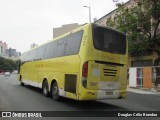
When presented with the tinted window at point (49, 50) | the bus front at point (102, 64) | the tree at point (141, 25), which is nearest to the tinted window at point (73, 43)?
the bus front at point (102, 64)

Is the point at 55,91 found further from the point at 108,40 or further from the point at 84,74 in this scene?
the point at 108,40

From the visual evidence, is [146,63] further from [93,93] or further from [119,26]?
[93,93]

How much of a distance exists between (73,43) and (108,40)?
1572 mm

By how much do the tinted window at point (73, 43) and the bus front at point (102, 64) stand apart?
480 millimetres

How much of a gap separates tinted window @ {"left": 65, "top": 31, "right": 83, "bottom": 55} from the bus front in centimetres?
48

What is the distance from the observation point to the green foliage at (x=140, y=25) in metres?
31.1

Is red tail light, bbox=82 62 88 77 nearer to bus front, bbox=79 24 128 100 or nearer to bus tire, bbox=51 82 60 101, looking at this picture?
bus front, bbox=79 24 128 100

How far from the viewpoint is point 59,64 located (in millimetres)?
14789

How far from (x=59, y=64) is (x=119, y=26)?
19.4 m

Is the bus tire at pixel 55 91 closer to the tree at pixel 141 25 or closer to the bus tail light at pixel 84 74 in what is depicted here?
the bus tail light at pixel 84 74

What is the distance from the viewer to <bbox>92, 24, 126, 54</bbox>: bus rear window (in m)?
12.5

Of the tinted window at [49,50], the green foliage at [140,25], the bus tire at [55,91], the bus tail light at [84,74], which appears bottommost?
the bus tire at [55,91]

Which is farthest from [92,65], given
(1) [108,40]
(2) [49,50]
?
(2) [49,50]

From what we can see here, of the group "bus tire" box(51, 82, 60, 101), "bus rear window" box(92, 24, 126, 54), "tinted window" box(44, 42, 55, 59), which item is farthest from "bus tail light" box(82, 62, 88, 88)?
"tinted window" box(44, 42, 55, 59)
